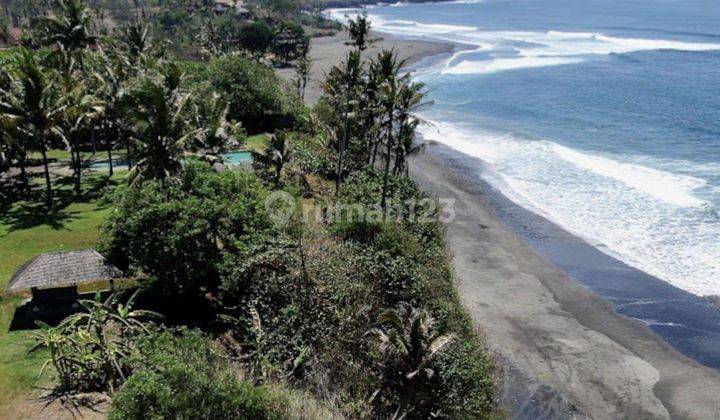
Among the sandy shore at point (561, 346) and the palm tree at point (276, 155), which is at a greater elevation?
the palm tree at point (276, 155)

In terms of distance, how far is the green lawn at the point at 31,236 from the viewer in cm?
2059

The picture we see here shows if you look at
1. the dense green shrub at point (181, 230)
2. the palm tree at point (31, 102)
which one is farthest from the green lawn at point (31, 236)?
the dense green shrub at point (181, 230)

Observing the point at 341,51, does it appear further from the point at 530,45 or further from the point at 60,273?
the point at 60,273

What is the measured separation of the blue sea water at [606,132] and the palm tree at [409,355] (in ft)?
69.6

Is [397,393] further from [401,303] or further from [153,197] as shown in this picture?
[153,197]

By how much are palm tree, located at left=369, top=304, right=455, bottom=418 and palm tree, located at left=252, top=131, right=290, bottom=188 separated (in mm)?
19185

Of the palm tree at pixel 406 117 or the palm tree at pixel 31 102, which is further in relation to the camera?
the palm tree at pixel 406 117

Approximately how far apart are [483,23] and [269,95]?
130 metres

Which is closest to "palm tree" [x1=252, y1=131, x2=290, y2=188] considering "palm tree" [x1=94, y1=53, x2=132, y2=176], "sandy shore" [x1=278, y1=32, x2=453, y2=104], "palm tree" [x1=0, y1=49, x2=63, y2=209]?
→ "palm tree" [x1=94, y1=53, x2=132, y2=176]

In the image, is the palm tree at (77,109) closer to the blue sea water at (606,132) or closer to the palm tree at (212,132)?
the palm tree at (212,132)

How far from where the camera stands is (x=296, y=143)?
48.2 metres

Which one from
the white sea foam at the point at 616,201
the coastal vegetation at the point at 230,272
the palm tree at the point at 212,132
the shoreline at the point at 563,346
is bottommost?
the shoreline at the point at 563,346

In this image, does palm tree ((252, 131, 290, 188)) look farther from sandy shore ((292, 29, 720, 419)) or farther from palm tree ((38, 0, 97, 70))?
palm tree ((38, 0, 97, 70))

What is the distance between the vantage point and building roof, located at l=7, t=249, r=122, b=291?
885 inches
